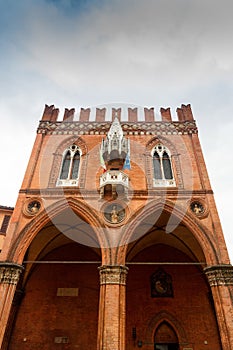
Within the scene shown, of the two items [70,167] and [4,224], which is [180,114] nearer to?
[70,167]

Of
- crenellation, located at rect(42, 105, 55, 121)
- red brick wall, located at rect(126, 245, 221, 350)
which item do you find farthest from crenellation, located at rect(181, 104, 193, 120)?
A: crenellation, located at rect(42, 105, 55, 121)

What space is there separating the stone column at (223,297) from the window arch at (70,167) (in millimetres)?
7135

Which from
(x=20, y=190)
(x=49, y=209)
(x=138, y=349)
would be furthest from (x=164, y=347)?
(x=20, y=190)

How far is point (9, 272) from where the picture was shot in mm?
9406

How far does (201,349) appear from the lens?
11.5m

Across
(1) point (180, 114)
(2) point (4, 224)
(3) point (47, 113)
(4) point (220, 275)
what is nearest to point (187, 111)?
(1) point (180, 114)

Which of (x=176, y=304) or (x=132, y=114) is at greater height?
(x=132, y=114)

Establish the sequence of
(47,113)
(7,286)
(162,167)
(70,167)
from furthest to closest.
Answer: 1. (47,113)
2. (70,167)
3. (162,167)
4. (7,286)

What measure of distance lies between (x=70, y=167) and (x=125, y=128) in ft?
13.1

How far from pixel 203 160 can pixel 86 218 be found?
647 centimetres

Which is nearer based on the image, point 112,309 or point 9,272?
point 112,309

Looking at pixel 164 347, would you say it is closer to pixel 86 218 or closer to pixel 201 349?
pixel 201 349

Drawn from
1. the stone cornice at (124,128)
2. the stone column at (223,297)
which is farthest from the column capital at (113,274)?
the stone cornice at (124,128)

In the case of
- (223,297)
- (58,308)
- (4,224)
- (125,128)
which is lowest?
(223,297)
